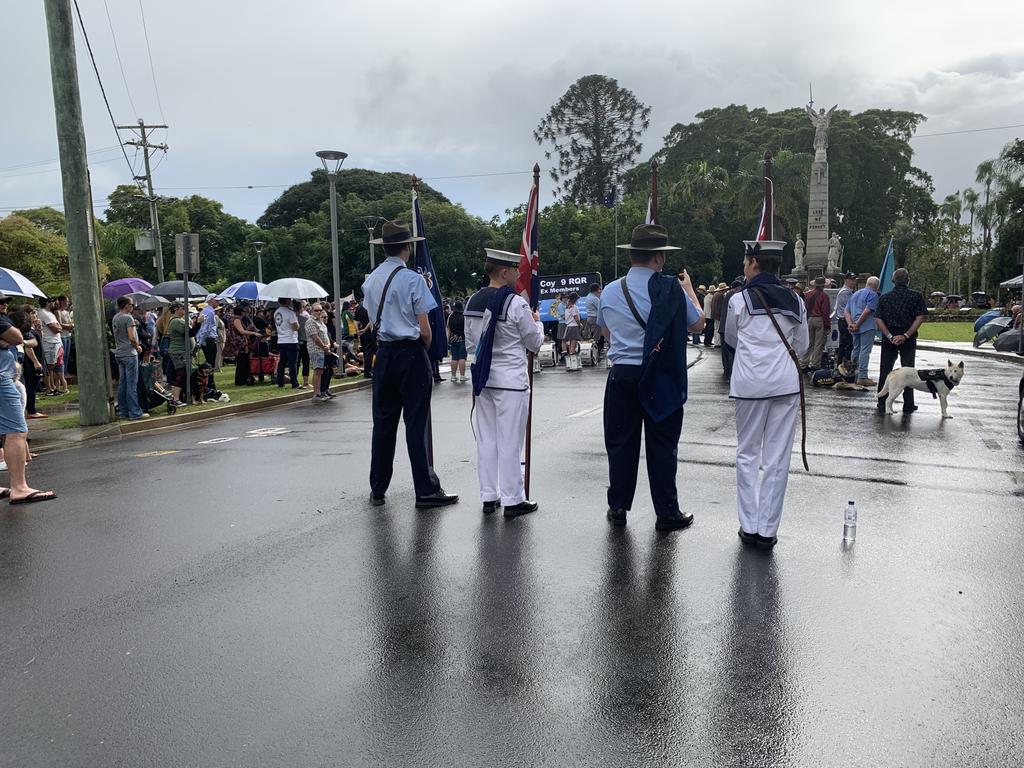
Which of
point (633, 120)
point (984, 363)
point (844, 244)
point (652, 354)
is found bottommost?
point (984, 363)

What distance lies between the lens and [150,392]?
13539mm

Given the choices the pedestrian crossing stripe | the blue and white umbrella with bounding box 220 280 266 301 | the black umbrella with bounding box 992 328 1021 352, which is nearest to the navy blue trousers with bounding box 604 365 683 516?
the pedestrian crossing stripe

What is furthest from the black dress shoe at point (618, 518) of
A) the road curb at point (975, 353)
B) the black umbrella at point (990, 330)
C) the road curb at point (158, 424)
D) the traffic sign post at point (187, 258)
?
the black umbrella at point (990, 330)

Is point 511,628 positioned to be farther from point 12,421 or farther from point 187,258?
point 187,258

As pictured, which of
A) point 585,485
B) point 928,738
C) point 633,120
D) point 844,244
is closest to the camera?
point 928,738

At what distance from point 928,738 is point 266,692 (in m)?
2.57

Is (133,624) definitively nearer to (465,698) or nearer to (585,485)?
(465,698)

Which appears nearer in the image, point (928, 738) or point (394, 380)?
point (928, 738)

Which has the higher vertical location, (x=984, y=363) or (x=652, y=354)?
(x=652, y=354)

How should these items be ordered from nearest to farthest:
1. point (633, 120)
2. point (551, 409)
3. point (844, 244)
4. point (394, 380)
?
point (394, 380), point (551, 409), point (844, 244), point (633, 120)

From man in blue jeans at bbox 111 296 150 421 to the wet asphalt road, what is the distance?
5.18 m

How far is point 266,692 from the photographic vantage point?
11.9ft

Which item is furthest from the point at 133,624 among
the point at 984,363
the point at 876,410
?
the point at 984,363

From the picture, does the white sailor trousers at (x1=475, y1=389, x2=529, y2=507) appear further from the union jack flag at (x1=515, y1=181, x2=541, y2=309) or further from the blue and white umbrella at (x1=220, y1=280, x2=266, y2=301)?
the blue and white umbrella at (x1=220, y1=280, x2=266, y2=301)
